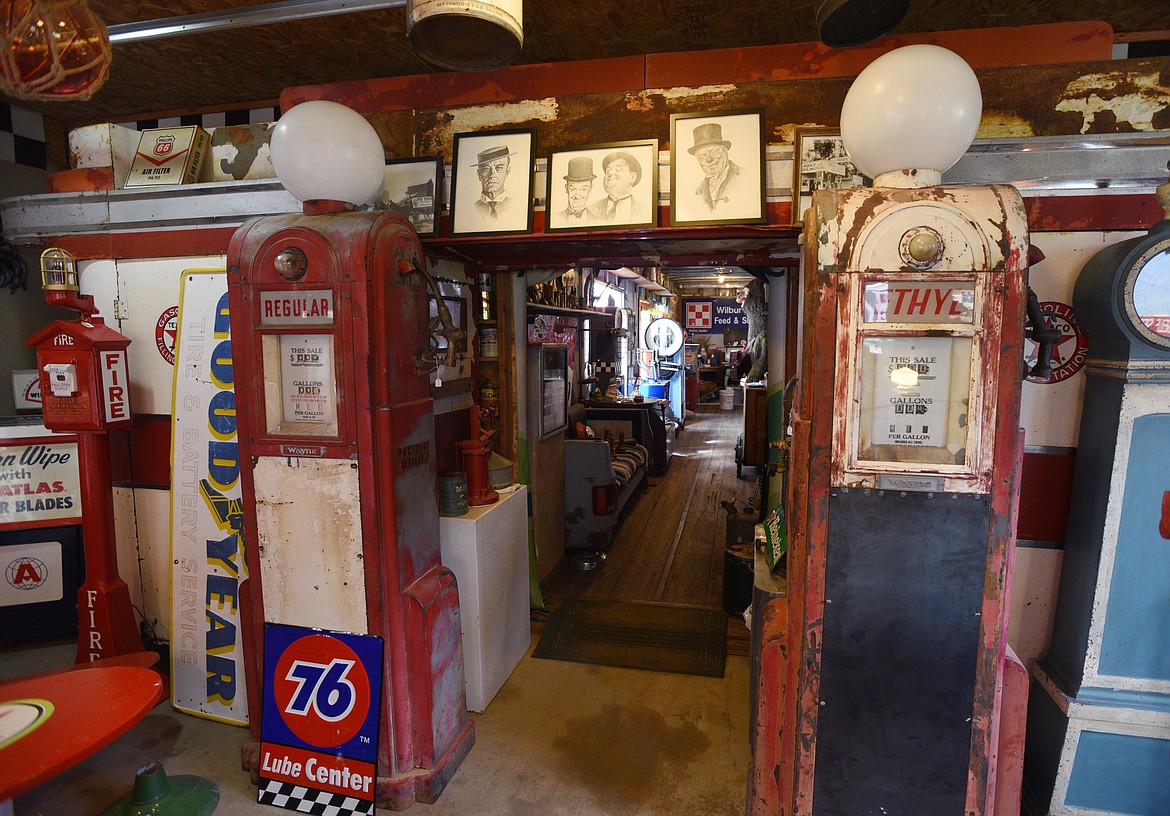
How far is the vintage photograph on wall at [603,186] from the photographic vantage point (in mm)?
2576

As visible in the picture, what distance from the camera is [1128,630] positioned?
2.12 metres

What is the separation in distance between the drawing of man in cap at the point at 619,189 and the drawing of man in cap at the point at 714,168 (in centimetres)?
26

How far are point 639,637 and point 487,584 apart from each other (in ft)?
4.01

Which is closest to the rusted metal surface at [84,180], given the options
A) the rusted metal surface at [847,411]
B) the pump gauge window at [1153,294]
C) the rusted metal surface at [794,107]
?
the rusted metal surface at [794,107]

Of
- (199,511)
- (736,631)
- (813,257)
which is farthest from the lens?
(736,631)

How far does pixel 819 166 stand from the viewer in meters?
2.46

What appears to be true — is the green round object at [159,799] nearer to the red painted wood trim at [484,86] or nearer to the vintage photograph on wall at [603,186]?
the vintage photograph on wall at [603,186]

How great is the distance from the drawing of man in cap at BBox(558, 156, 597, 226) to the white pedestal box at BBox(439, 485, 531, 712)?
1.48 metres

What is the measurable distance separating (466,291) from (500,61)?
1.64m

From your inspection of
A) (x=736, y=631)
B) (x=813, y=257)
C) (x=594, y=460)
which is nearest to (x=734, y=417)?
(x=594, y=460)

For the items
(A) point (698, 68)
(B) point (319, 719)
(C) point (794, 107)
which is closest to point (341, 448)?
(B) point (319, 719)

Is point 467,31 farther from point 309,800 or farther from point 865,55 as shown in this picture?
point 309,800

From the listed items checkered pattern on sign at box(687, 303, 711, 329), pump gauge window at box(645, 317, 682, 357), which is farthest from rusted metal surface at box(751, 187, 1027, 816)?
checkered pattern on sign at box(687, 303, 711, 329)

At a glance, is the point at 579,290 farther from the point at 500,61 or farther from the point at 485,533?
the point at 500,61
